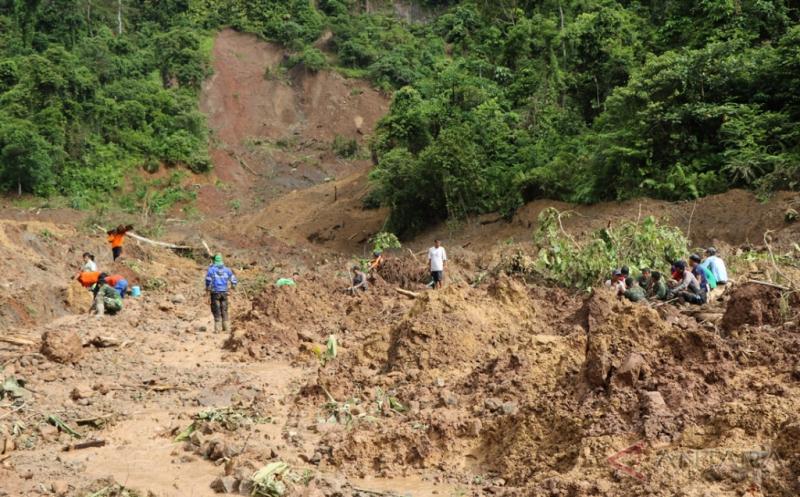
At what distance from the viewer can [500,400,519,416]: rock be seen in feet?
24.8

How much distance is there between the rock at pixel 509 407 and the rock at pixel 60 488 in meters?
3.69

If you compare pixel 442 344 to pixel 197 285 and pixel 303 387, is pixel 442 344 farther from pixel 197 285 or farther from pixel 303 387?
pixel 197 285

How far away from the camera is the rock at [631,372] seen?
6.82 meters

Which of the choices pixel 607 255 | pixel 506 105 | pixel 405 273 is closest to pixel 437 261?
pixel 405 273

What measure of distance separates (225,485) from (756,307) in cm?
606

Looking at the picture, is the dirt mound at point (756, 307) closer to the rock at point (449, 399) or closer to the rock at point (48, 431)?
the rock at point (449, 399)

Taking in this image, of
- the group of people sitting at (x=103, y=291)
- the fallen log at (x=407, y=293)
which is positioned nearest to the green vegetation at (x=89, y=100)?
the group of people sitting at (x=103, y=291)

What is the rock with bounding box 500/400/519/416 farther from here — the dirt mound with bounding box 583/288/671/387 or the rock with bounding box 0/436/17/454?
the rock with bounding box 0/436/17/454

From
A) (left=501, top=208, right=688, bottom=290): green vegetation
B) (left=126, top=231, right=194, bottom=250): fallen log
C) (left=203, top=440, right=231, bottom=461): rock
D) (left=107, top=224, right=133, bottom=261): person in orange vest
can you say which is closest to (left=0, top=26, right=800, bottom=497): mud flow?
(left=203, top=440, right=231, bottom=461): rock

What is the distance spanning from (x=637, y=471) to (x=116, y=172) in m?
35.1

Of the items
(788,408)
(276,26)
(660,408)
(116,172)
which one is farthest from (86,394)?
(276,26)

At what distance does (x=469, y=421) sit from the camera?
300 inches

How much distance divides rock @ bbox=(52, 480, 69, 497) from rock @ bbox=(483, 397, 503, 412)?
143 inches

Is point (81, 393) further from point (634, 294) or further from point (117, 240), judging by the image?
point (117, 240)
